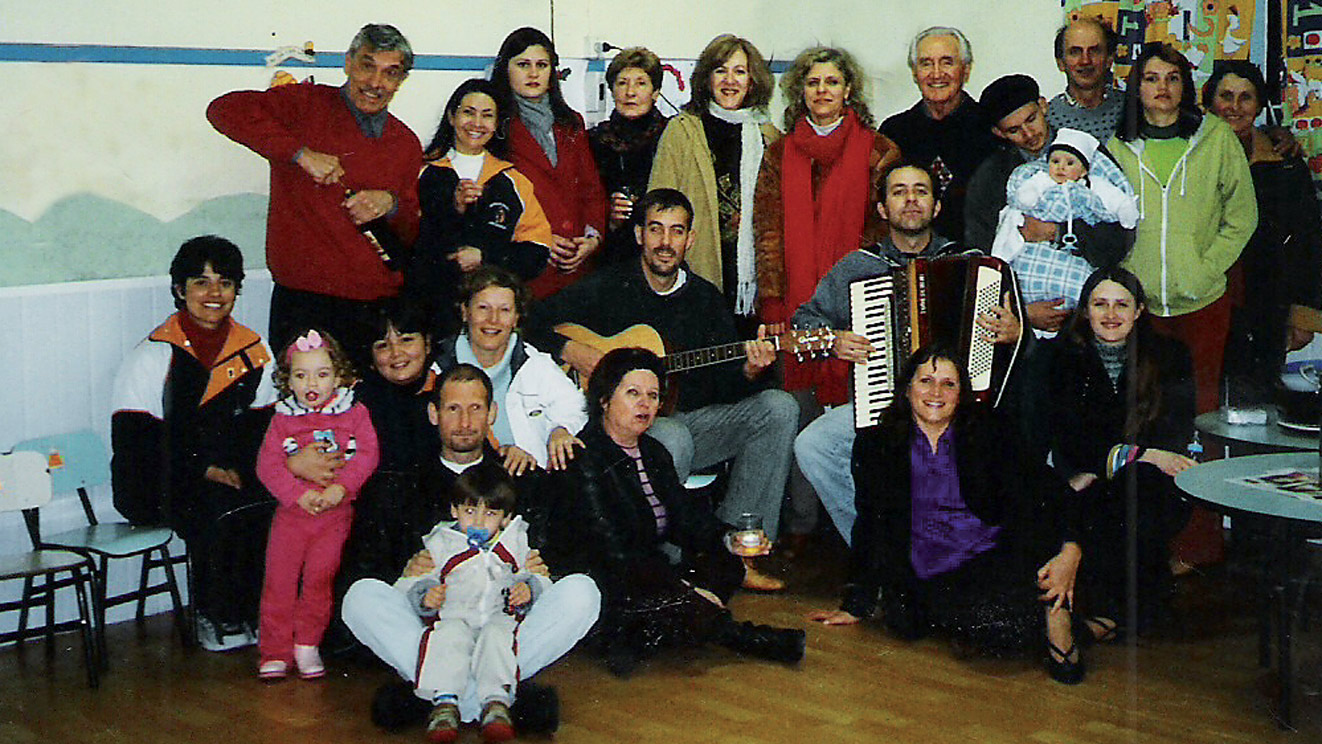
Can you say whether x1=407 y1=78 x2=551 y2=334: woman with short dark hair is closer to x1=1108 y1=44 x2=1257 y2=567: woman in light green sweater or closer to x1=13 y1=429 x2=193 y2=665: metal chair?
x1=13 y1=429 x2=193 y2=665: metal chair

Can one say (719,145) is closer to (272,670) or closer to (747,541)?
(747,541)

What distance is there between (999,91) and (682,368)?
1275 mm

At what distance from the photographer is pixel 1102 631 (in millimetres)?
4000

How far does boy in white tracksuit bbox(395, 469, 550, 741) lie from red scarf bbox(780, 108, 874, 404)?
1247 millimetres

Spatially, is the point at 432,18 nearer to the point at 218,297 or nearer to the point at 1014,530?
the point at 218,297

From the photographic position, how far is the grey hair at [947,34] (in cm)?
470

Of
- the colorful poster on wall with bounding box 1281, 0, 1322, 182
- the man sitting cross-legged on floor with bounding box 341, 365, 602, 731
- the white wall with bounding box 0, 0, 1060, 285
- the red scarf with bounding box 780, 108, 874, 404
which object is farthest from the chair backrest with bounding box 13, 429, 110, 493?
the colorful poster on wall with bounding box 1281, 0, 1322, 182

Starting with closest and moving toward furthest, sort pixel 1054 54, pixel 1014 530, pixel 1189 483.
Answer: pixel 1189 483 < pixel 1014 530 < pixel 1054 54

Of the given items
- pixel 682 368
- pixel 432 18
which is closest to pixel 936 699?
pixel 682 368

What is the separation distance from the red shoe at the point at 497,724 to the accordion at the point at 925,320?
142cm

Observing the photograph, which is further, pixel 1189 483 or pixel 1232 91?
pixel 1232 91

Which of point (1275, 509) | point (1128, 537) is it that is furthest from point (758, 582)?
point (1275, 509)

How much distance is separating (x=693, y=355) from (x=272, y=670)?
148 cm

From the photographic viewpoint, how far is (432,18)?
14.5 feet
